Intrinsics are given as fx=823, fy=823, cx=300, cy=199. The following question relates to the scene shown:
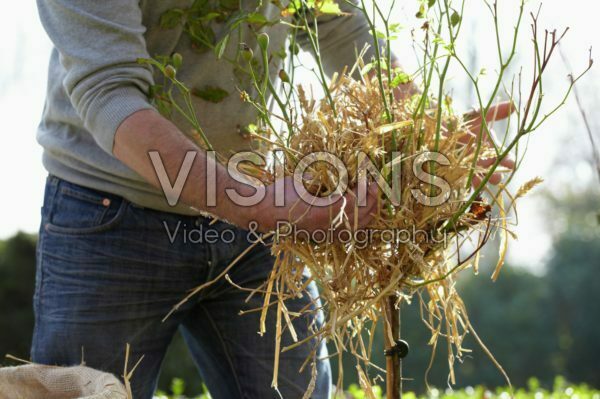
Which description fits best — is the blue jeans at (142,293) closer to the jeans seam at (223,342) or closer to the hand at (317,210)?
the jeans seam at (223,342)

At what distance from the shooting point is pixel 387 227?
51.9 inches

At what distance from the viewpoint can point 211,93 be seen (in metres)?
1.65

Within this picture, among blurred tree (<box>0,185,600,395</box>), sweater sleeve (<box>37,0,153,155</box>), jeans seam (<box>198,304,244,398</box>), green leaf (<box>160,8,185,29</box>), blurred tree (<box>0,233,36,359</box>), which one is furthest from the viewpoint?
blurred tree (<box>0,185,600,395</box>)

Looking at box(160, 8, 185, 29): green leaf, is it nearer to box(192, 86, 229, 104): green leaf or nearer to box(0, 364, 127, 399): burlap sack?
box(192, 86, 229, 104): green leaf

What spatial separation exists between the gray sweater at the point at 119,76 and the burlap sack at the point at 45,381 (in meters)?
0.37

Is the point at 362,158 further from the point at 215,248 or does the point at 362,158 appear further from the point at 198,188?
the point at 215,248

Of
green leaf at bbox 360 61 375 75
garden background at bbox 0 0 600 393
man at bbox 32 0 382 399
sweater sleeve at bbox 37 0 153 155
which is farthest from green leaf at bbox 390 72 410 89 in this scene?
garden background at bbox 0 0 600 393

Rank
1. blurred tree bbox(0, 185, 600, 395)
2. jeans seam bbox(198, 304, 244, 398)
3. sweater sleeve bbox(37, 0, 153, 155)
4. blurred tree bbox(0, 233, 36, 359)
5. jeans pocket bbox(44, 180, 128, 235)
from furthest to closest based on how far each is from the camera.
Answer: blurred tree bbox(0, 185, 600, 395) → blurred tree bbox(0, 233, 36, 359) → jeans seam bbox(198, 304, 244, 398) → jeans pocket bbox(44, 180, 128, 235) → sweater sleeve bbox(37, 0, 153, 155)

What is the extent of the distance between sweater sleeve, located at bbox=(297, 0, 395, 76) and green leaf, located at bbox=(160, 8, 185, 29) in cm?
41

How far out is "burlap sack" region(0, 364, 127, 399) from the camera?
1429 mm

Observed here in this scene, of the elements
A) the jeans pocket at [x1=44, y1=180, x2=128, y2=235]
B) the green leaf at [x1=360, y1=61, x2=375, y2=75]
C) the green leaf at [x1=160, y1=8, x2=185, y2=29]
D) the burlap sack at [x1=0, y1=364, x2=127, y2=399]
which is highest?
the green leaf at [x1=160, y1=8, x2=185, y2=29]

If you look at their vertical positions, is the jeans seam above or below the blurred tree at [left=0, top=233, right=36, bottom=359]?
below

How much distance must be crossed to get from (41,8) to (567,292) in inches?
434

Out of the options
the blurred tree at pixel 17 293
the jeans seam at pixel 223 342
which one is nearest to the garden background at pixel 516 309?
the blurred tree at pixel 17 293
